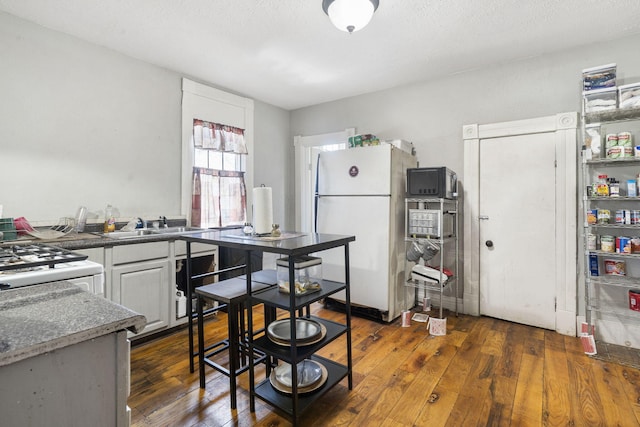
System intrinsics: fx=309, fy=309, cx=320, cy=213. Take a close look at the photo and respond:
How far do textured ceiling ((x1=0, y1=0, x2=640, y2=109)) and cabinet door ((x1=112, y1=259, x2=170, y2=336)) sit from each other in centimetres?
192

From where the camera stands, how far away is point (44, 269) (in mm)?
1497

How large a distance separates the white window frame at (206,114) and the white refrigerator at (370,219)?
126 centimetres

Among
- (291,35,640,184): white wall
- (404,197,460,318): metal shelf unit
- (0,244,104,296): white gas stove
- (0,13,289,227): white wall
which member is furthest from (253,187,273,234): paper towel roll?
(291,35,640,184): white wall

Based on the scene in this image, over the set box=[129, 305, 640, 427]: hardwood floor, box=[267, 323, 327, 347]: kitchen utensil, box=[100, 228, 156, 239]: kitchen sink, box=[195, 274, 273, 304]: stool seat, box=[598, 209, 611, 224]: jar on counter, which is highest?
box=[598, 209, 611, 224]: jar on counter

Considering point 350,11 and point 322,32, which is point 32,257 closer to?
point 350,11

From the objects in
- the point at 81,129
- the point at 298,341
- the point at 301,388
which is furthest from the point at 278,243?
the point at 81,129

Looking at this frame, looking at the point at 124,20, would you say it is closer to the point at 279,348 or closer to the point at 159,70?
the point at 159,70

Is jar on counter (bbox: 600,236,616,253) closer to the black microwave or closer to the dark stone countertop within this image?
the black microwave

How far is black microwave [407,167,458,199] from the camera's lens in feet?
9.41

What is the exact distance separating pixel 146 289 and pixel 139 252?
32cm

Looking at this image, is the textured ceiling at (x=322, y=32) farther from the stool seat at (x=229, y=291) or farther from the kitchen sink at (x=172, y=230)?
the stool seat at (x=229, y=291)

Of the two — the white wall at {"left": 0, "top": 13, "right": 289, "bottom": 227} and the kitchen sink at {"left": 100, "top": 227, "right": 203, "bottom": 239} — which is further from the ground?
the white wall at {"left": 0, "top": 13, "right": 289, "bottom": 227}

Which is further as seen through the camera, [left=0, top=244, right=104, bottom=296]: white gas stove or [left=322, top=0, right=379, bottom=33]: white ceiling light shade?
[left=322, top=0, right=379, bottom=33]: white ceiling light shade

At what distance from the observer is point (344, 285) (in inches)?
74.3
